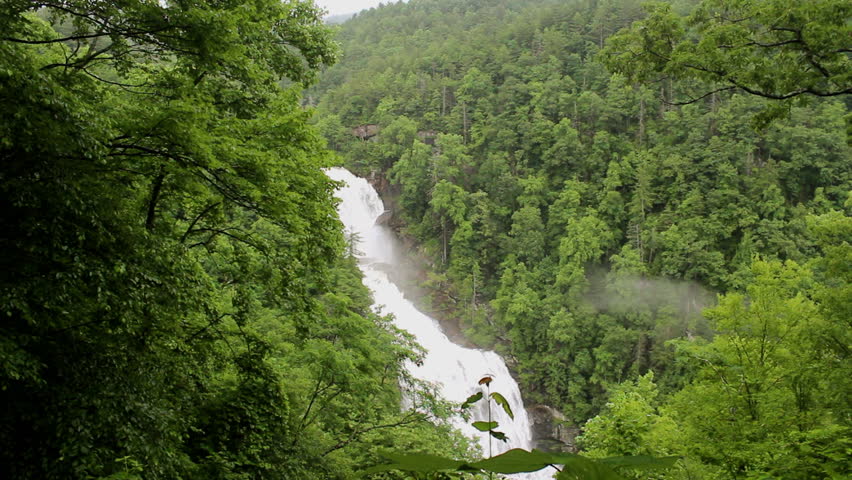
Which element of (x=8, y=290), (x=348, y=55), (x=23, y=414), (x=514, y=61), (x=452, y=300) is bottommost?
(x=452, y=300)

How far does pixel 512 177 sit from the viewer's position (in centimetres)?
3812

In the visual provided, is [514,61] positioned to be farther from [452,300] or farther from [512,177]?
[452,300]

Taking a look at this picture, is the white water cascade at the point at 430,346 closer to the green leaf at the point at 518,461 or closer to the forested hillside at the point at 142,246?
the forested hillside at the point at 142,246

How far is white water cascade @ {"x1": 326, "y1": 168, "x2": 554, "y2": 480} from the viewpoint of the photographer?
2295 centimetres

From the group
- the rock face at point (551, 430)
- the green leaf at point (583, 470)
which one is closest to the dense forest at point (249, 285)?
the green leaf at point (583, 470)

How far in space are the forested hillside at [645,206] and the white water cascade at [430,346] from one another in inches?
107

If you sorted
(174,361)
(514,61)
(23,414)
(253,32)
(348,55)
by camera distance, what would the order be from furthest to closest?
(348,55) → (514,61) → (253,32) → (174,361) → (23,414)

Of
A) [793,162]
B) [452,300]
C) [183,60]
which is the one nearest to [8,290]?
[183,60]

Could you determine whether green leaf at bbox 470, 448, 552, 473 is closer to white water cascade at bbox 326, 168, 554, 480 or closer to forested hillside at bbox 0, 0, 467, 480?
forested hillside at bbox 0, 0, 467, 480

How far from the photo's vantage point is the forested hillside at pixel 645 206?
705cm

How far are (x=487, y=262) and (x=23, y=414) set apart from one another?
33.6m

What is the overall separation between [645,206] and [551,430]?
1569cm

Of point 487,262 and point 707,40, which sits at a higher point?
point 707,40

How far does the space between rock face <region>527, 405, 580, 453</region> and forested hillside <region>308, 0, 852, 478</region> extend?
59 centimetres
